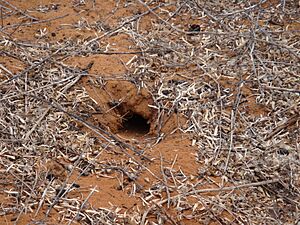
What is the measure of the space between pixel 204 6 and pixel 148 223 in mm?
2421

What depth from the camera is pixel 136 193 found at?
3.27 meters

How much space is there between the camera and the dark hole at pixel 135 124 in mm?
4103

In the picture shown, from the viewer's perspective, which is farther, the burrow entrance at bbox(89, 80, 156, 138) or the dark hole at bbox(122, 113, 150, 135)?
the dark hole at bbox(122, 113, 150, 135)

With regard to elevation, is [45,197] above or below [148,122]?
above

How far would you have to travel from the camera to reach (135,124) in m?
4.21

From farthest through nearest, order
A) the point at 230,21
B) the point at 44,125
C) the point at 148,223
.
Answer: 1. the point at 230,21
2. the point at 44,125
3. the point at 148,223

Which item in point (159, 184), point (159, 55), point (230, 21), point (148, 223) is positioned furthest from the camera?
point (230, 21)

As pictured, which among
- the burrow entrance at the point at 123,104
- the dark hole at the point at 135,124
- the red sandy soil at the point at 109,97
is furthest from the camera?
the dark hole at the point at 135,124

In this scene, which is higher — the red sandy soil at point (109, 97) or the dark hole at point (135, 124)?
the red sandy soil at point (109, 97)

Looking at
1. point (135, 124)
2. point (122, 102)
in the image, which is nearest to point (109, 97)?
point (122, 102)

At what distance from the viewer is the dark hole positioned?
410 cm

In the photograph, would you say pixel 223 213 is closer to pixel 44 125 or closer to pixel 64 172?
pixel 64 172

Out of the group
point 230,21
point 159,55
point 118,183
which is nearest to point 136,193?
point 118,183

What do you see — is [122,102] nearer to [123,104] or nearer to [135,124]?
[123,104]
